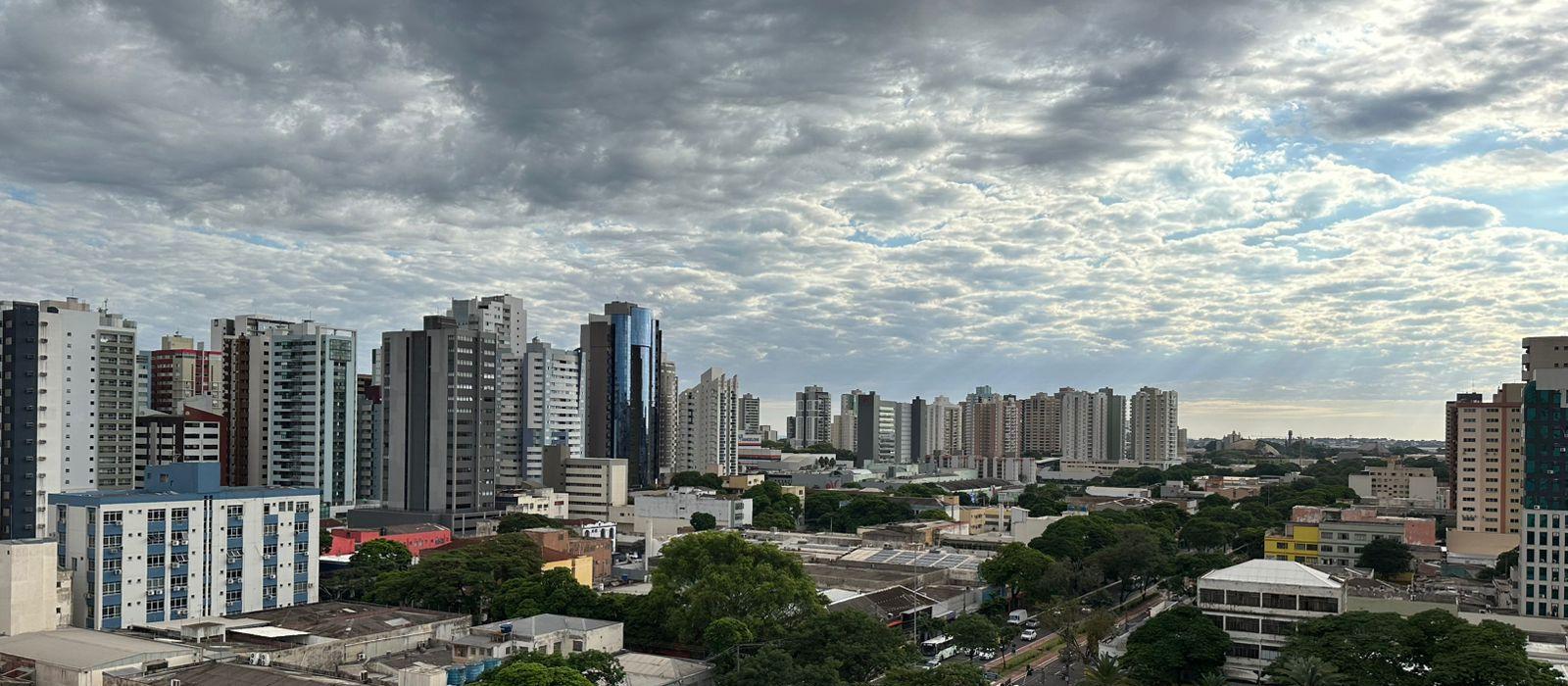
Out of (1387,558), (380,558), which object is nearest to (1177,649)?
(1387,558)

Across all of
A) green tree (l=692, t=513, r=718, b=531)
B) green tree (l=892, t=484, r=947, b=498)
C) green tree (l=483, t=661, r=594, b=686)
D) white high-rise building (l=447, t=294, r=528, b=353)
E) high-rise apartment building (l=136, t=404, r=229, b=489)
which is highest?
white high-rise building (l=447, t=294, r=528, b=353)

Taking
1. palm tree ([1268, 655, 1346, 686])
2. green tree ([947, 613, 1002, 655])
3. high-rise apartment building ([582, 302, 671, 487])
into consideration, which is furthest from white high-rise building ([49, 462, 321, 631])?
high-rise apartment building ([582, 302, 671, 487])

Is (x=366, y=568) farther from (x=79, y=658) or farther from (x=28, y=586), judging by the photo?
(x=79, y=658)

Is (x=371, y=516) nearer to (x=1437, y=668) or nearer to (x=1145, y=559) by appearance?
(x=1145, y=559)

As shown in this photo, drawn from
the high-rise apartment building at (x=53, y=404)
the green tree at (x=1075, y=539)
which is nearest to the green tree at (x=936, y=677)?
the green tree at (x=1075, y=539)

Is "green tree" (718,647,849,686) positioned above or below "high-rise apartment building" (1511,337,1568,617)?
below

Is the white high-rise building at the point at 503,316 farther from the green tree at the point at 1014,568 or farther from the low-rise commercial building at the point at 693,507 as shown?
the green tree at the point at 1014,568

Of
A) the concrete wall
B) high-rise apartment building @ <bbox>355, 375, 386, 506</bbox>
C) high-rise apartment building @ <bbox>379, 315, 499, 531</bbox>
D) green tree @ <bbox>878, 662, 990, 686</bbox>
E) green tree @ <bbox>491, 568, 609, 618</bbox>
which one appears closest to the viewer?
green tree @ <bbox>878, 662, 990, 686</bbox>

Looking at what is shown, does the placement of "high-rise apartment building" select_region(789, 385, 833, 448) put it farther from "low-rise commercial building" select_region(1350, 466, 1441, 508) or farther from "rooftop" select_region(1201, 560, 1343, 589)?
"rooftop" select_region(1201, 560, 1343, 589)
